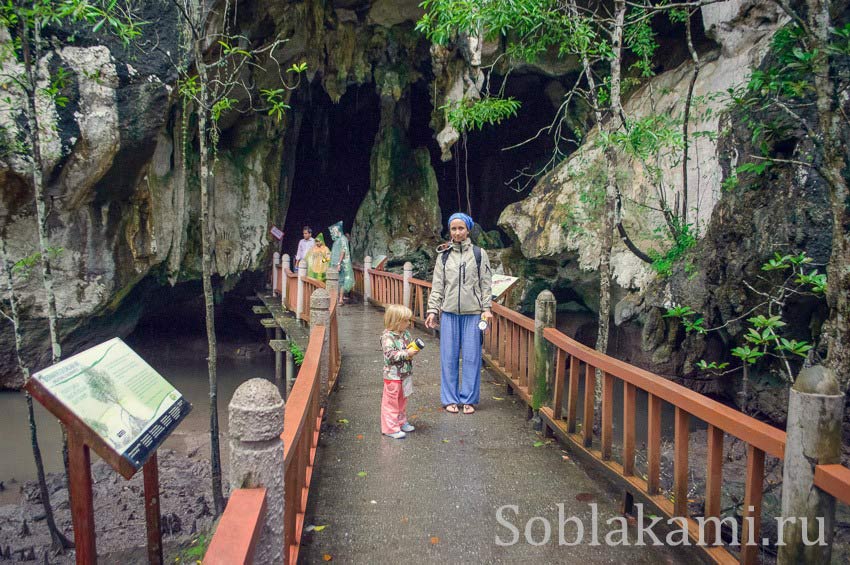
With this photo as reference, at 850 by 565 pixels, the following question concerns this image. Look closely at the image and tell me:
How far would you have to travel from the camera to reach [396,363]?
14.5 ft

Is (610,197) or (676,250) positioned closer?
(610,197)

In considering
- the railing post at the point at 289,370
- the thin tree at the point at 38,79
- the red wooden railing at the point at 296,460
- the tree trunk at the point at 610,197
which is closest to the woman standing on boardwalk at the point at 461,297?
the tree trunk at the point at 610,197

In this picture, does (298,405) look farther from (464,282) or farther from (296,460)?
(464,282)

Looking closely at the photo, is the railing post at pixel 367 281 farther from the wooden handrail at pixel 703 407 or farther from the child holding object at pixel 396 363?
the wooden handrail at pixel 703 407

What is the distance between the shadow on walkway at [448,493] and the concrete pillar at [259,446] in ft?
3.38

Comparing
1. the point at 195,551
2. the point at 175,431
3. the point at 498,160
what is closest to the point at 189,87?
the point at 195,551

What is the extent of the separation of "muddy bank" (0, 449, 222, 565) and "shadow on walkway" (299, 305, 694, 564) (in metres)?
3.07

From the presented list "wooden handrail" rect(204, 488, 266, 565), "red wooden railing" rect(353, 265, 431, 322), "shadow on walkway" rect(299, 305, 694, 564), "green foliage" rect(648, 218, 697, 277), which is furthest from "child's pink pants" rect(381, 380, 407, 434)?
"red wooden railing" rect(353, 265, 431, 322)

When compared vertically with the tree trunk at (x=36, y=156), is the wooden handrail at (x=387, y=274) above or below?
below

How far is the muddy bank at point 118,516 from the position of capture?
21.7 feet

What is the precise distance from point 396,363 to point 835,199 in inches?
127

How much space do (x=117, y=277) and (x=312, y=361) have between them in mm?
9045

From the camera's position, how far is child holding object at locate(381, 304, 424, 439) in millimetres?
4422

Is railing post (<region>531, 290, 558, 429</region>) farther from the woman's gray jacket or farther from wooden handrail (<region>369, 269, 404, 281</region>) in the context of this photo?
wooden handrail (<region>369, 269, 404, 281</region>)
